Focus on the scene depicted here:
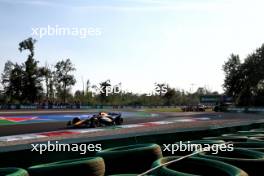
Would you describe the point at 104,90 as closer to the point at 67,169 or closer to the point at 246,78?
the point at 246,78

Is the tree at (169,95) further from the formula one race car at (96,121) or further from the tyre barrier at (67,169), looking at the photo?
the tyre barrier at (67,169)

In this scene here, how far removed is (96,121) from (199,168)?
15.8 meters

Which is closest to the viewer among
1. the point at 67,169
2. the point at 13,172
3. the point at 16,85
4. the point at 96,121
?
the point at 13,172

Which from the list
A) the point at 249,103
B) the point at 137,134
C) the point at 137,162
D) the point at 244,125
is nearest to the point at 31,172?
the point at 137,162

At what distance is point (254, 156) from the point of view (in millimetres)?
5059

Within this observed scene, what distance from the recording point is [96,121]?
2012 cm

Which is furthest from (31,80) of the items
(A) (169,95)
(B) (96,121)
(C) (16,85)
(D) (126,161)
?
(D) (126,161)

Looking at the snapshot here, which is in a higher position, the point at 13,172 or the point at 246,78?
the point at 246,78

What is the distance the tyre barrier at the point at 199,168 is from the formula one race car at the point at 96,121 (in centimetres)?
1502

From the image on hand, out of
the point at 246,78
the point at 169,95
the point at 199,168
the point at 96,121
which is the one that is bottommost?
the point at 199,168

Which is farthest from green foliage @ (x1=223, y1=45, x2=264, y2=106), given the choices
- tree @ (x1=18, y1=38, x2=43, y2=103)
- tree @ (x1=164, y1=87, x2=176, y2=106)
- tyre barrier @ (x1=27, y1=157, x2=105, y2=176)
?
tyre barrier @ (x1=27, y1=157, x2=105, y2=176)

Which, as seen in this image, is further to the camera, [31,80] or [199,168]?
[31,80]

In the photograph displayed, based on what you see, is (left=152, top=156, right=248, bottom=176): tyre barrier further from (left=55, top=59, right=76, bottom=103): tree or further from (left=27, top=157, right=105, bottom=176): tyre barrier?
(left=55, top=59, right=76, bottom=103): tree

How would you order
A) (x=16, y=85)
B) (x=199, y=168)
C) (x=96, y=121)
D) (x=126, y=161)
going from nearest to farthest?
(x=199, y=168) < (x=126, y=161) < (x=96, y=121) < (x=16, y=85)
